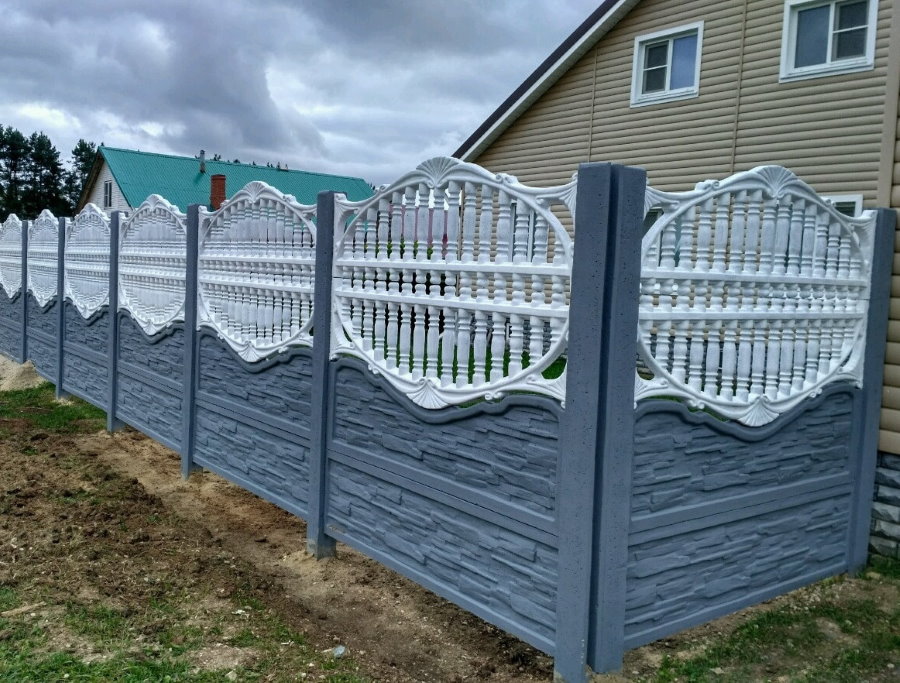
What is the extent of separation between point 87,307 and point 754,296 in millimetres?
7701

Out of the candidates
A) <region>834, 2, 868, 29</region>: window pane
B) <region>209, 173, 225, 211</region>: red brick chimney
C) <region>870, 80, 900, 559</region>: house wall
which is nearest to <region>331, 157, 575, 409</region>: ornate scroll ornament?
<region>870, 80, 900, 559</region>: house wall

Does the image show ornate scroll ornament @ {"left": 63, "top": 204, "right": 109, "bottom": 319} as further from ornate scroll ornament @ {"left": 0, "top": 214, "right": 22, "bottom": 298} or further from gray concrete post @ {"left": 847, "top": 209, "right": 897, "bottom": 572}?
gray concrete post @ {"left": 847, "top": 209, "right": 897, "bottom": 572}

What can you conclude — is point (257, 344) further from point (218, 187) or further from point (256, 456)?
point (218, 187)

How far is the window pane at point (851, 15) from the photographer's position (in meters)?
9.49

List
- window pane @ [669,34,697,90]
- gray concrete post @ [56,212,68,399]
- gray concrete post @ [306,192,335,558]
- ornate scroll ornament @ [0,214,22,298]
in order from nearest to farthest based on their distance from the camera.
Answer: gray concrete post @ [306,192,335,558], gray concrete post @ [56,212,68,399], window pane @ [669,34,697,90], ornate scroll ornament @ [0,214,22,298]

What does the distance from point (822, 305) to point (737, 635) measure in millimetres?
1719

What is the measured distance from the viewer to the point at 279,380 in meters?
5.27

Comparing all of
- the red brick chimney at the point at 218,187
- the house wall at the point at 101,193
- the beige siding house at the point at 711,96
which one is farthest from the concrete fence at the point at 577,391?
the house wall at the point at 101,193

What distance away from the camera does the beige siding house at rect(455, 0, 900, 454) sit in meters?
9.34

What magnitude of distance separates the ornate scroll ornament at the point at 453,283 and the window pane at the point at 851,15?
757 cm

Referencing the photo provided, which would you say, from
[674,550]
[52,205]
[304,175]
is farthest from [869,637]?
[52,205]

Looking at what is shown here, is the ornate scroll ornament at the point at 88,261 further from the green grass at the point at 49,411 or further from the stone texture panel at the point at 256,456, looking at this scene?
the stone texture panel at the point at 256,456

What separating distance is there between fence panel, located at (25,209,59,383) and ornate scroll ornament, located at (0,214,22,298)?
66 cm

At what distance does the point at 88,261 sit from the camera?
9172 mm
